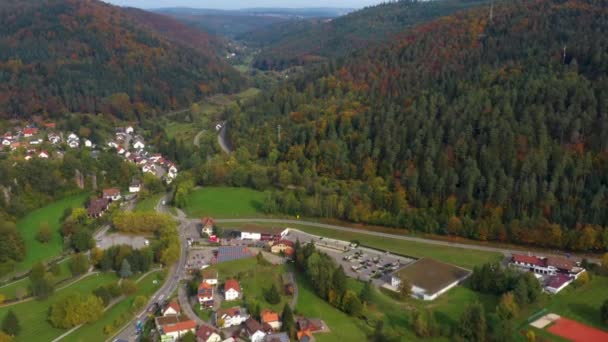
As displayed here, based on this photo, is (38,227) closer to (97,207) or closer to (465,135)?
(97,207)

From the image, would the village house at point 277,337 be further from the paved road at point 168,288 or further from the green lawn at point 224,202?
the green lawn at point 224,202

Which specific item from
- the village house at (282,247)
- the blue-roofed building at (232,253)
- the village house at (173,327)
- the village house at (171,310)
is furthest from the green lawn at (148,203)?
the village house at (173,327)

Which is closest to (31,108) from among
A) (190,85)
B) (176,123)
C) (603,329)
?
(176,123)

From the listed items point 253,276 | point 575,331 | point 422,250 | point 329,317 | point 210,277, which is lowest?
point 422,250

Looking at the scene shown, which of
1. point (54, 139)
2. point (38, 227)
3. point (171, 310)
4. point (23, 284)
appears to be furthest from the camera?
point (54, 139)

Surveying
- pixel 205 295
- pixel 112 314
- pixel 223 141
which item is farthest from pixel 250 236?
pixel 223 141

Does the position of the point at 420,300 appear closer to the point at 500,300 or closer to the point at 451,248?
the point at 500,300

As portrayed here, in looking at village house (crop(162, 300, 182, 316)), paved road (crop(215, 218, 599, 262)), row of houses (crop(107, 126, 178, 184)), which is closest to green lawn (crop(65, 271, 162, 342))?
village house (crop(162, 300, 182, 316))
